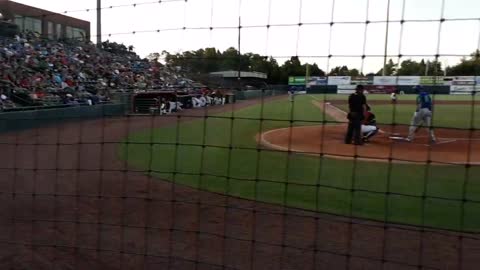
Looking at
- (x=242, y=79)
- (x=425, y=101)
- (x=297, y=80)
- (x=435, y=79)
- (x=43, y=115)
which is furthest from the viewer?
(x=43, y=115)

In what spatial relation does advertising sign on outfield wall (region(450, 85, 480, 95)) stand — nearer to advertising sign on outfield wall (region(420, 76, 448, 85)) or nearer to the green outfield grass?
advertising sign on outfield wall (region(420, 76, 448, 85))

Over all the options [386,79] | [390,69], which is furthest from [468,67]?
[386,79]

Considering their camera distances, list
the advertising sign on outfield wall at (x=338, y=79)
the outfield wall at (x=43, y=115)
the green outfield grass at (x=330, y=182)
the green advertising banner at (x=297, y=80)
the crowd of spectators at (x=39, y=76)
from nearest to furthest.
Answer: the green advertising banner at (x=297, y=80) < the advertising sign on outfield wall at (x=338, y=79) < the green outfield grass at (x=330, y=182) < the outfield wall at (x=43, y=115) < the crowd of spectators at (x=39, y=76)

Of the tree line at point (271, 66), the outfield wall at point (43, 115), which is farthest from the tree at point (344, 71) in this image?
the outfield wall at point (43, 115)

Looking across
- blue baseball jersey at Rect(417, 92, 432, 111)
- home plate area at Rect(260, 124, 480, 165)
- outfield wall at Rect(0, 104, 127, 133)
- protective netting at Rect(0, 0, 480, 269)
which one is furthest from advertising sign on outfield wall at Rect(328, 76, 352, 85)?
outfield wall at Rect(0, 104, 127, 133)

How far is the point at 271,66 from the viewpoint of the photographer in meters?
4.12

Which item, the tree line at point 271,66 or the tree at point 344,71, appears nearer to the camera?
the tree line at point 271,66

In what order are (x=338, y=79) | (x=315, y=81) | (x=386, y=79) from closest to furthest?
1. (x=315, y=81)
2. (x=386, y=79)
3. (x=338, y=79)

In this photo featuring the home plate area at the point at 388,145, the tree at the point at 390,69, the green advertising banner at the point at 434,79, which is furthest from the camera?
the home plate area at the point at 388,145

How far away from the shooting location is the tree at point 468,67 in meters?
3.35

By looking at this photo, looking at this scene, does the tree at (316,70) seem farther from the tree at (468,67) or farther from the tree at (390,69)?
the tree at (468,67)

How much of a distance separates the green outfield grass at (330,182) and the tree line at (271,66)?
1.40 feet

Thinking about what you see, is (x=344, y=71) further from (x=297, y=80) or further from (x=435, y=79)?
(x=435, y=79)

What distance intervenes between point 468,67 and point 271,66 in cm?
151
